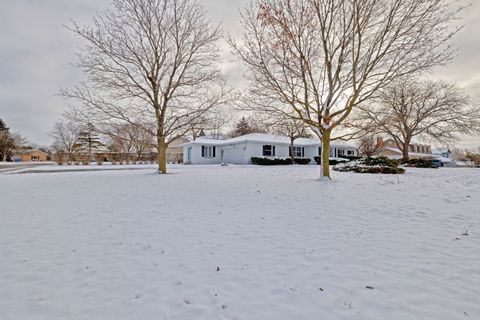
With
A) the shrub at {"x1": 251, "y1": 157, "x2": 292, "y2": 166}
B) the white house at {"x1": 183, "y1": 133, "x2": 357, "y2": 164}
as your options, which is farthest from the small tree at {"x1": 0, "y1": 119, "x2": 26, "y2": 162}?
the shrub at {"x1": 251, "y1": 157, "x2": 292, "y2": 166}

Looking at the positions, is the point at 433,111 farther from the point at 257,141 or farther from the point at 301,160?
the point at 257,141

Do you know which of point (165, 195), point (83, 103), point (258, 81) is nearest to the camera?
point (165, 195)

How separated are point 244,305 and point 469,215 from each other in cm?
568

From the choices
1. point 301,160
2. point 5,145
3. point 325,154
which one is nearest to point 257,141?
point 301,160

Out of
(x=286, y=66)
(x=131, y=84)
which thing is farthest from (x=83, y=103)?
(x=286, y=66)

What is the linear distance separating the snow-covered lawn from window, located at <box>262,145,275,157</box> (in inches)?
861

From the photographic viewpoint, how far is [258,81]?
10.6 meters

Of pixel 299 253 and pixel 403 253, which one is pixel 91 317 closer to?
pixel 299 253

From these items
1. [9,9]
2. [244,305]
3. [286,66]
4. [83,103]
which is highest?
[9,9]

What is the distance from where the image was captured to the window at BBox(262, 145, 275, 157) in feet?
90.1

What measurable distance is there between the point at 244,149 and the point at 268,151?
3.20 meters

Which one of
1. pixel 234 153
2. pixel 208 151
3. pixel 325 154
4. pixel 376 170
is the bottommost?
pixel 376 170

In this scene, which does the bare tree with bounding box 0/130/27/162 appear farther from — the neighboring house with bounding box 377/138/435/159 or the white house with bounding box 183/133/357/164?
the neighboring house with bounding box 377/138/435/159

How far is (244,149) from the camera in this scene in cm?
2656
